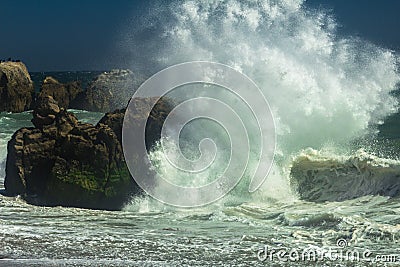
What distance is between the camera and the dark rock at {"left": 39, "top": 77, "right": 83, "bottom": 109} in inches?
1194

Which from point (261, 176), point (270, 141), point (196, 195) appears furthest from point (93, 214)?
point (270, 141)

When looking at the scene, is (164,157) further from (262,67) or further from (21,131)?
(262,67)

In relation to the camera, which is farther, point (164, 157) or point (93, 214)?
point (164, 157)

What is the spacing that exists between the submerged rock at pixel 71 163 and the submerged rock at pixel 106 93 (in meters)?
17.2

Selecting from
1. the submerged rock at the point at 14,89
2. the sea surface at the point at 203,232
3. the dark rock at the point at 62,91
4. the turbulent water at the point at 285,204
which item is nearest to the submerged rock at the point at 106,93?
the dark rock at the point at 62,91

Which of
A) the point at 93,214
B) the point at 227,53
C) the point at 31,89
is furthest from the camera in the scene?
the point at 31,89

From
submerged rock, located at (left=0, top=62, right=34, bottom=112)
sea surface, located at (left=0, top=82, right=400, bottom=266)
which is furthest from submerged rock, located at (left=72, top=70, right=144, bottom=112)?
sea surface, located at (left=0, top=82, right=400, bottom=266)

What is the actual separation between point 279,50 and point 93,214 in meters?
7.34

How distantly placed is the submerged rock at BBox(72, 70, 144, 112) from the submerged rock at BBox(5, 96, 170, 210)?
17.2 metres

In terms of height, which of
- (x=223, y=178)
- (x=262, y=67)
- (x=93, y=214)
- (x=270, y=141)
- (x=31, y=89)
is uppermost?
(x=31, y=89)

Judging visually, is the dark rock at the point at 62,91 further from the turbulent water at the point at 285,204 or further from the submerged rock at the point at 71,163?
the submerged rock at the point at 71,163

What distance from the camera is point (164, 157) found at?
36.3 ft

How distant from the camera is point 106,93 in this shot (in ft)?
103

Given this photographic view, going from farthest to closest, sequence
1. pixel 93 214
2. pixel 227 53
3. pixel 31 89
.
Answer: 1. pixel 31 89
2. pixel 227 53
3. pixel 93 214
